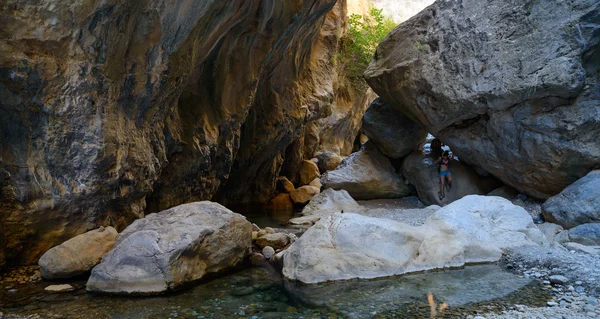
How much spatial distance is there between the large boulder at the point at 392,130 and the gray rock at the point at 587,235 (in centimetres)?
719

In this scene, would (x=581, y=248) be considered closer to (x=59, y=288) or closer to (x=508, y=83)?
(x=508, y=83)

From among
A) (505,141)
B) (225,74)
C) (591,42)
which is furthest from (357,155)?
(591,42)

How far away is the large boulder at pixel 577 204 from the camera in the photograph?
7.91 m

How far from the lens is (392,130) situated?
45.7 ft

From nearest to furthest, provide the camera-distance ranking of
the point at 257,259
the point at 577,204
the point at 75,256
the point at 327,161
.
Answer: the point at 75,256 < the point at 257,259 < the point at 577,204 < the point at 327,161

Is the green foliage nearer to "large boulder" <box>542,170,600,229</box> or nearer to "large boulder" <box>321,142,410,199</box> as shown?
"large boulder" <box>321,142,410,199</box>

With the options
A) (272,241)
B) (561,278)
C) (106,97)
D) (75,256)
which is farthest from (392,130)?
(75,256)

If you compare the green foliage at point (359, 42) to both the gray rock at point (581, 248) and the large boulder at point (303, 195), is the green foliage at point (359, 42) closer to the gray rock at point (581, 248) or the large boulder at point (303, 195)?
the large boulder at point (303, 195)

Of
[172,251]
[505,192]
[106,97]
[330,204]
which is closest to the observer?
[172,251]

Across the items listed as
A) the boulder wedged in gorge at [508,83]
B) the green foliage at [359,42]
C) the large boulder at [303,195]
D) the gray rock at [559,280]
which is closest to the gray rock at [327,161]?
the green foliage at [359,42]

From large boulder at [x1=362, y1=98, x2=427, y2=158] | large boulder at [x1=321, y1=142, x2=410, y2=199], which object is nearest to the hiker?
large boulder at [x1=362, y1=98, x2=427, y2=158]

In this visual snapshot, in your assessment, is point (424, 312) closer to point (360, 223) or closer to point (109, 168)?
point (360, 223)

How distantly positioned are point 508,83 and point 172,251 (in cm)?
853

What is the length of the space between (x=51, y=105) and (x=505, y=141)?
9.99 m
